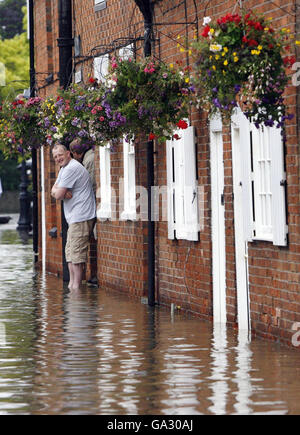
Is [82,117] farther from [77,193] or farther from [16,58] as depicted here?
[16,58]

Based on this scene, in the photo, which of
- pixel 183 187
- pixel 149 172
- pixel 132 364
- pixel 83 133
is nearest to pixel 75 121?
pixel 83 133

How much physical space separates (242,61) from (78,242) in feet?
27.1

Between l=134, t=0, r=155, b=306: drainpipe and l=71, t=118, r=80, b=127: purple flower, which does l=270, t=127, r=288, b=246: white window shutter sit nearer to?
l=134, t=0, r=155, b=306: drainpipe

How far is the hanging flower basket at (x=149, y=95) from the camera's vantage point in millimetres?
14609

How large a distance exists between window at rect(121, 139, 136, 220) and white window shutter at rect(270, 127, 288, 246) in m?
5.66

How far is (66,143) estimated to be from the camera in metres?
20.4

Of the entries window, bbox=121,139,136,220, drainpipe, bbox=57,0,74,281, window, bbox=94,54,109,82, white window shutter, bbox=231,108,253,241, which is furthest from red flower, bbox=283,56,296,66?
drainpipe, bbox=57,0,74,281

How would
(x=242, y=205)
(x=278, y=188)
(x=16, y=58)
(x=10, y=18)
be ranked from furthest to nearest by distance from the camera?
(x=10, y=18)
(x=16, y=58)
(x=242, y=205)
(x=278, y=188)

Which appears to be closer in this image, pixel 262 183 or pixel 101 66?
pixel 262 183

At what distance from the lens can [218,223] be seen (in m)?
15.0
